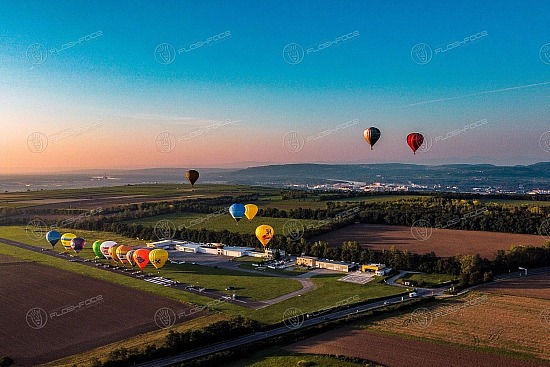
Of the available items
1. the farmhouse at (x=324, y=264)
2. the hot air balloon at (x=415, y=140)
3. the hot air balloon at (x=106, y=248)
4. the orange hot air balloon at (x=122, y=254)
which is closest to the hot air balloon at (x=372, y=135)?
the hot air balloon at (x=415, y=140)

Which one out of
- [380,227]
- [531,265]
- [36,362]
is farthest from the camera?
[380,227]

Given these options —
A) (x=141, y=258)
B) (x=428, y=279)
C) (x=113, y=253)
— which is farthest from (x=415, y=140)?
(x=113, y=253)

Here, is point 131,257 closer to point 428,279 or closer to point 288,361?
point 288,361

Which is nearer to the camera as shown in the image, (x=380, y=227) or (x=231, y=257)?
(x=231, y=257)

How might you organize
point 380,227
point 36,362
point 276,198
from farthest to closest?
point 276,198
point 380,227
point 36,362

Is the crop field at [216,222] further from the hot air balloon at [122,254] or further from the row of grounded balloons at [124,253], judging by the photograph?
the hot air balloon at [122,254]

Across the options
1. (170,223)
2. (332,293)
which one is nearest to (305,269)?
(332,293)

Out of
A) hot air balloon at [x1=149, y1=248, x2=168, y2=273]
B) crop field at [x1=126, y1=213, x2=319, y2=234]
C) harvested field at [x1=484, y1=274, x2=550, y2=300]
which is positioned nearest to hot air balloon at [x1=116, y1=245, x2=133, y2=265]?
hot air balloon at [x1=149, y1=248, x2=168, y2=273]

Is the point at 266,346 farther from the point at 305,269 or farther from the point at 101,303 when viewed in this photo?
the point at 305,269
